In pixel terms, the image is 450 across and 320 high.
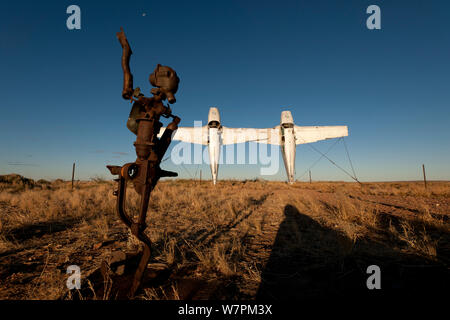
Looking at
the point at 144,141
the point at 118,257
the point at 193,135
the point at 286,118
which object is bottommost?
the point at 118,257

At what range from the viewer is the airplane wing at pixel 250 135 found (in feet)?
58.6

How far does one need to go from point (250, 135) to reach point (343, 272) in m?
17.1

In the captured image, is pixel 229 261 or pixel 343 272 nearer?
pixel 343 272

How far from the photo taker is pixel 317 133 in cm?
1700

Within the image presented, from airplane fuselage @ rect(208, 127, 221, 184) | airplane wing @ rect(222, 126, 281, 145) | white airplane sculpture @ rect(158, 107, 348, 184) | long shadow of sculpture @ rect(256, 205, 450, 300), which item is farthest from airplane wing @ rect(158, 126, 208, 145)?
long shadow of sculpture @ rect(256, 205, 450, 300)

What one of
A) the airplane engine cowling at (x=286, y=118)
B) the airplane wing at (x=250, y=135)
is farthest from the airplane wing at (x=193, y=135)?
the airplane engine cowling at (x=286, y=118)

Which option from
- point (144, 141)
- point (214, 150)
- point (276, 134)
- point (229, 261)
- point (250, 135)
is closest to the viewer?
point (144, 141)

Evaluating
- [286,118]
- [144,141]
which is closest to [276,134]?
[286,118]

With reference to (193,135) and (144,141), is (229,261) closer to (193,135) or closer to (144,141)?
(144,141)

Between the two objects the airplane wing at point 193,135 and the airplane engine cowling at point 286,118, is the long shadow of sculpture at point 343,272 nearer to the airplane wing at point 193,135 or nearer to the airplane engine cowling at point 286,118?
the airplane engine cowling at point 286,118
